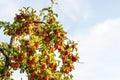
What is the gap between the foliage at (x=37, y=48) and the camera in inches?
715

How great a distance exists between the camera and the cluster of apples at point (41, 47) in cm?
1809

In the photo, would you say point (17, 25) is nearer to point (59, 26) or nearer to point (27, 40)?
point (27, 40)

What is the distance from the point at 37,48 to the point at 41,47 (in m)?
0.36

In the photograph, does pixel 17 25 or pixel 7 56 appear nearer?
pixel 17 25

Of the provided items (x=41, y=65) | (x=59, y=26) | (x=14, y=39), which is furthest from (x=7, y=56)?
(x=59, y=26)

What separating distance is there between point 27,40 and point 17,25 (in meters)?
1.01

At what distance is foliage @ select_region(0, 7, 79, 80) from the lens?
1816 centimetres

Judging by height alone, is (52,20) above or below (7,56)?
above

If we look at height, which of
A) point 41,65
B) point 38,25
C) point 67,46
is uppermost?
point 38,25

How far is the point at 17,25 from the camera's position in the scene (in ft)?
61.0

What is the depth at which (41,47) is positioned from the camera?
18.8 meters

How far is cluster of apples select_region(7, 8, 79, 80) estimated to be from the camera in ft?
59.4

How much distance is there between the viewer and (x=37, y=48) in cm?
1845

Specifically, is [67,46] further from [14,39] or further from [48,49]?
[14,39]
